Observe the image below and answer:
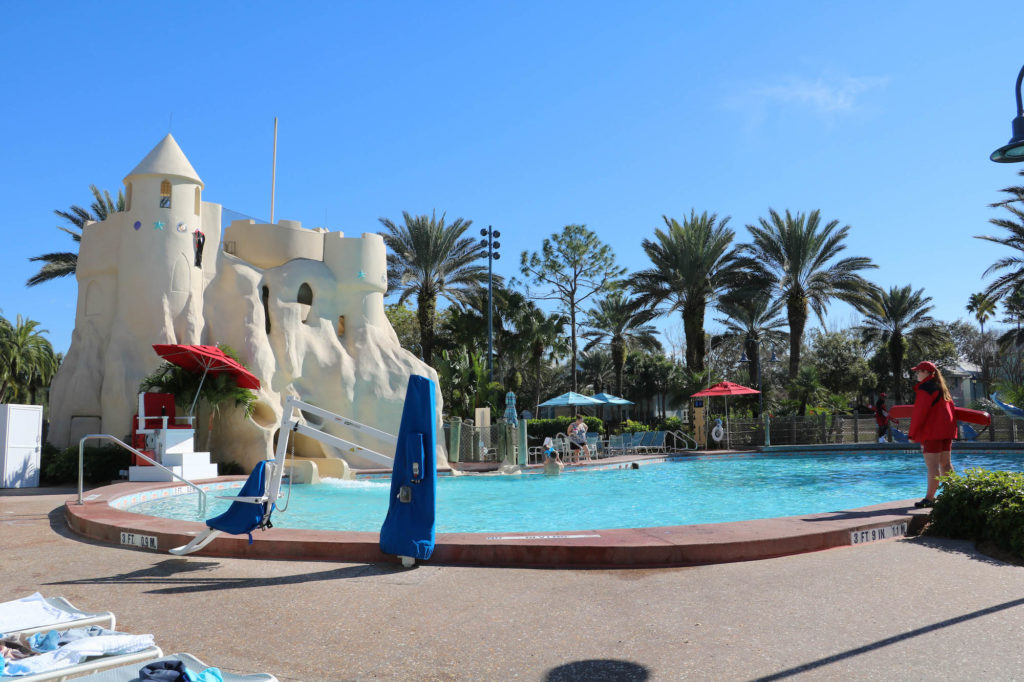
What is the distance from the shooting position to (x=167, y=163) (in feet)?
62.5

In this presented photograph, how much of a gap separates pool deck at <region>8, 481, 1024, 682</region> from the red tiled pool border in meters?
0.17

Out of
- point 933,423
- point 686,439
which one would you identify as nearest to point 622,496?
point 933,423

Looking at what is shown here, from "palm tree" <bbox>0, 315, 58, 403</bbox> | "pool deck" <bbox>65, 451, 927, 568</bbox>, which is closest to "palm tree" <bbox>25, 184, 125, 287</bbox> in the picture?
"palm tree" <bbox>0, 315, 58, 403</bbox>

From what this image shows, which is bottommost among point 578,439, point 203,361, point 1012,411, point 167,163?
point 578,439

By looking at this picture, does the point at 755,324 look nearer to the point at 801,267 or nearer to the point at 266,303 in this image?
the point at 801,267

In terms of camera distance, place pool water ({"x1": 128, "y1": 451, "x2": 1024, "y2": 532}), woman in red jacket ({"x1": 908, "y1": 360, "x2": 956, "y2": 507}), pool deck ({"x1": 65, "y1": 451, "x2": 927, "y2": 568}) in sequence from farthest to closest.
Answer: pool water ({"x1": 128, "y1": 451, "x2": 1024, "y2": 532}) → woman in red jacket ({"x1": 908, "y1": 360, "x2": 956, "y2": 507}) → pool deck ({"x1": 65, "y1": 451, "x2": 927, "y2": 568})

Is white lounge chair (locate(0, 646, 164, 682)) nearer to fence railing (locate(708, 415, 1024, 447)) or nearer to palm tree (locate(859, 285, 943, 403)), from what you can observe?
fence railing (locate(708, 415, 1024, 447))

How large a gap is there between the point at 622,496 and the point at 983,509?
8.14 meters

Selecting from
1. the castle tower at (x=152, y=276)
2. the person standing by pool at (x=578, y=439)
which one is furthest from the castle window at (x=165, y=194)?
the person standing by pool at (x=578, y=439)

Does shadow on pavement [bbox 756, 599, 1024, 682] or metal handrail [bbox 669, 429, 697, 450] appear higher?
metal handrail [bbox 669, 429, 697, 450]

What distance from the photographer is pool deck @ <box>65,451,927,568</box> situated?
20.0 feet

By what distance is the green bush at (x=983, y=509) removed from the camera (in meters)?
6.13

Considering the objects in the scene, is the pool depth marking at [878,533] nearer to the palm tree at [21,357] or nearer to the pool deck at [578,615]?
the pool deck at [578,615]

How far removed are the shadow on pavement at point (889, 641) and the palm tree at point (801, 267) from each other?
27.7 meters
